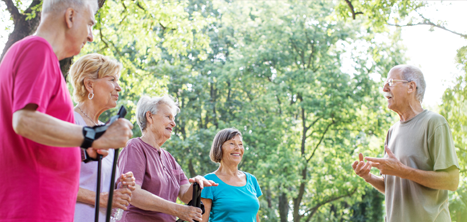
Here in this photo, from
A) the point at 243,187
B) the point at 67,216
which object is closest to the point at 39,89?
the point at 67,216

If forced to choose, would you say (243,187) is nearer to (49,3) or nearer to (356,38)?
(49,3)

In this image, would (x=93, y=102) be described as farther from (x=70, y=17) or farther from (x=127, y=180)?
(x=70, y=17)

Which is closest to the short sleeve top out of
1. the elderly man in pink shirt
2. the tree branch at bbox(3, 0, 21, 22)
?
the elderly man in pink shirt

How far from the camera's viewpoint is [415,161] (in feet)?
8.77

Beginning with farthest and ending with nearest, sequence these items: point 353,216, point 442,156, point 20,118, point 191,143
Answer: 1. point 353,216
2. point 191,143
3. point 442,156
4. point 20,118

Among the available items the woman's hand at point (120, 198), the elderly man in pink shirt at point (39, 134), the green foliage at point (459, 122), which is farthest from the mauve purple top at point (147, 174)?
the green foliage at point (459, 122)

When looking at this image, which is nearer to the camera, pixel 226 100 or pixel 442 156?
pixel 442 156

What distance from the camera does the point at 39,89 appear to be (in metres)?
1.27

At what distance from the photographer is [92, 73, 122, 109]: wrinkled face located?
2.37 m

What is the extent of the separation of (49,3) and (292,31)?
12995 mm

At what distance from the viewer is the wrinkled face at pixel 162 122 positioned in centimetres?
293

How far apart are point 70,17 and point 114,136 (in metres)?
0.53

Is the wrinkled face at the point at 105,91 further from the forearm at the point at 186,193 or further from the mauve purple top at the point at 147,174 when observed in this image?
the forearm at the point at 186,193

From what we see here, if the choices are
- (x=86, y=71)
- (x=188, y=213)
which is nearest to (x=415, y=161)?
(x=188, y=213)
